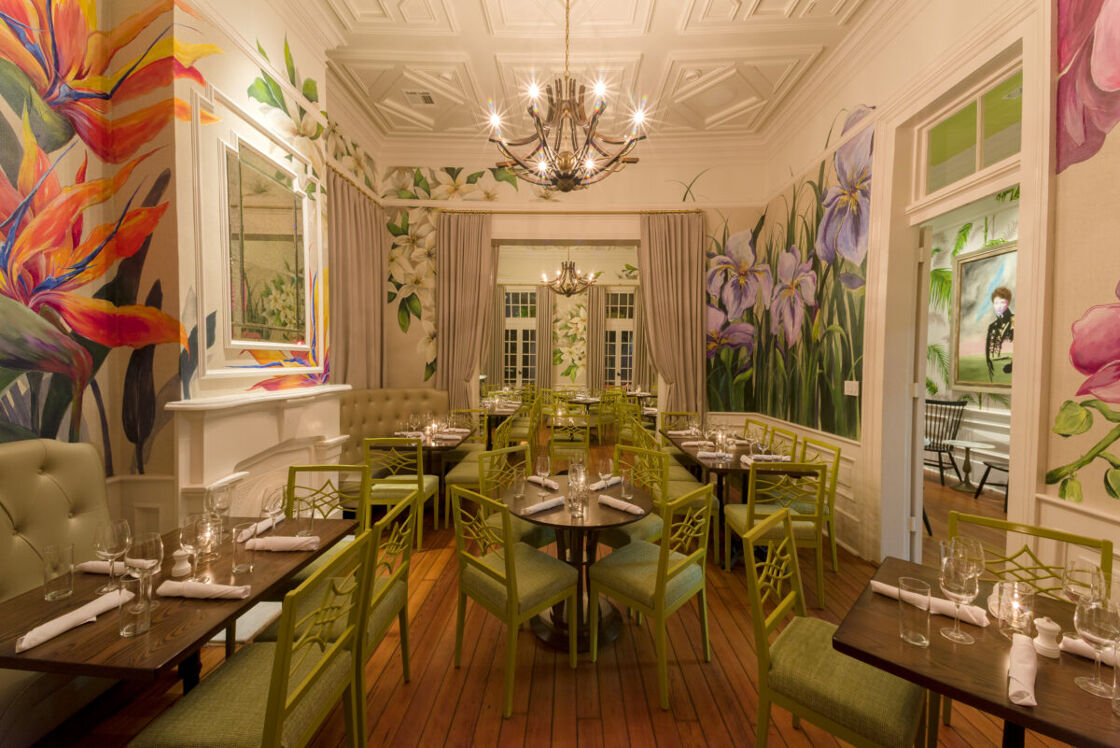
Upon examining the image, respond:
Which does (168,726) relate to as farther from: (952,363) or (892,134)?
(952,363)

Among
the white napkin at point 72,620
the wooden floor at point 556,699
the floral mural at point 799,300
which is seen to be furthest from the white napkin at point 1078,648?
the white napkin at point 72,620

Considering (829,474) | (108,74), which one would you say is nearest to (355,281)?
(108,74)

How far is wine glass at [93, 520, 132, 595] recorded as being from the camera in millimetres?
1547

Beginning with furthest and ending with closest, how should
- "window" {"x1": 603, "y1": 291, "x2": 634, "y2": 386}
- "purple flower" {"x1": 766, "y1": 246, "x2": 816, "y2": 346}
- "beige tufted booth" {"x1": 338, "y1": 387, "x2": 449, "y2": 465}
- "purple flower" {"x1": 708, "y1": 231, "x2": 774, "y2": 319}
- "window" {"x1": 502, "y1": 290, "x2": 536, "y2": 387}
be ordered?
"window" {"x1": 502, "y1": 290, "x2": 536, "y2": 387} < "window" {"x1": 603, "y1": 291, "x2": 634, "y2": 386} < "purple flower" {"x1": 708, "y1": 231, "x2": 774, "y2": 319} < "beige tufted booth" {"x1": 338, "y1": 387, "x2": 449, "y2": 465} < "purple flower" {"x1": 766, "y1": 246, "x2": 816, "y2": 346}

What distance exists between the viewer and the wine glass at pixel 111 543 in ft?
5.08

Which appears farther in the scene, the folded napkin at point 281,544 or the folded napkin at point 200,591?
the folded napkin at point 281,544

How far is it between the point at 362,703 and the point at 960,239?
8.12 metres

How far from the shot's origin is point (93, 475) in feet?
6.82

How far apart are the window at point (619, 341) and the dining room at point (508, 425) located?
608cm

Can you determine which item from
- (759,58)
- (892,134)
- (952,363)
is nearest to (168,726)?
(892,134)

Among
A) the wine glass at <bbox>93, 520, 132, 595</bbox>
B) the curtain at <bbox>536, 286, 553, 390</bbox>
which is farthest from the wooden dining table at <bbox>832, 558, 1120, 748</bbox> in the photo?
the curtain at <bbox>536, 286, 553, 390</bbox>

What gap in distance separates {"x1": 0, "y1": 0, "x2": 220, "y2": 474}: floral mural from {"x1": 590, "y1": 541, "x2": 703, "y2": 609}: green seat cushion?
2.51 metres

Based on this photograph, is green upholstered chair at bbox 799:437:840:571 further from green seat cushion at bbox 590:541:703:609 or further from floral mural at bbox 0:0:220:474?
floral mural at bbox 0:0:220:474

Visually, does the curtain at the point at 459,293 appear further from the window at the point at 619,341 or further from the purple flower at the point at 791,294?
the window at the point at 619,341
